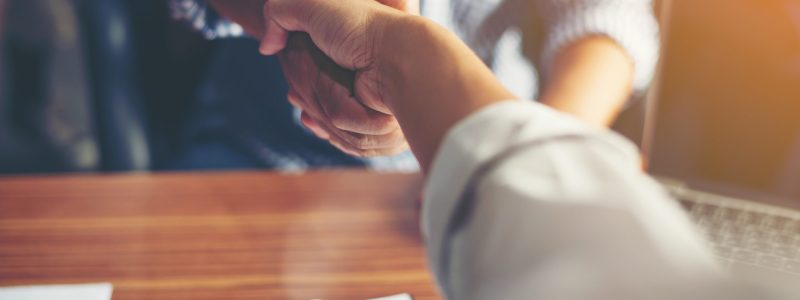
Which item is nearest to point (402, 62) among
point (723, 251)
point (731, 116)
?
point (723, 251)

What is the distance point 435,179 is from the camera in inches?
8.8

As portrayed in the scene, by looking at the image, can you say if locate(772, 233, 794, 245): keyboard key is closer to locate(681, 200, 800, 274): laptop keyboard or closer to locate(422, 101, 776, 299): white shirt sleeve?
locate(681, 200, 800, 274): laptop keyboard

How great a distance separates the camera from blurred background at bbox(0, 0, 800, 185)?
0.81 metres

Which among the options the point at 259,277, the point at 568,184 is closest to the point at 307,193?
the point at 259,277

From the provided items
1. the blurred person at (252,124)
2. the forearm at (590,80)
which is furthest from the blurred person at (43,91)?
the forearm at (590,80)

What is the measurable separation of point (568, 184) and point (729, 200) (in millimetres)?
642

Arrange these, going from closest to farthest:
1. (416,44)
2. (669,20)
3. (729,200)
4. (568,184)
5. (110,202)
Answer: (568,184)
(416,44)
(110,202)
(729,200)
(669,20)

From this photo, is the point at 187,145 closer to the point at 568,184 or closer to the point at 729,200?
the point at 729,200

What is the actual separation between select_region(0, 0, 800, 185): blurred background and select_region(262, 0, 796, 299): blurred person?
668 mm

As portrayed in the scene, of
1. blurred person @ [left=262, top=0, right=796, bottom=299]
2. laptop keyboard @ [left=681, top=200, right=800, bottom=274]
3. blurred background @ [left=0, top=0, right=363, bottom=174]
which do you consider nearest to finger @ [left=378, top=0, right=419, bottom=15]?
blurred person @ [left=262, top=0, right=796, bottom=299]

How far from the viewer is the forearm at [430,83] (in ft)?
0.83

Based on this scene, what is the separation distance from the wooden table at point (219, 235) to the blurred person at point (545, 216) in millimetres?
276

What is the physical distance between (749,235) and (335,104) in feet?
1.41

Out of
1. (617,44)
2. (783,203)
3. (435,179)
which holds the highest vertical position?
(435,179)
